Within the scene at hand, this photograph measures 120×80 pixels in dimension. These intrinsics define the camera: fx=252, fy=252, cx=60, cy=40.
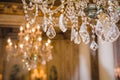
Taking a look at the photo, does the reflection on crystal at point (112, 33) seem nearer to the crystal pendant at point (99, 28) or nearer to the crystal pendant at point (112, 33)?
the crystal pendant at point (112, 33)

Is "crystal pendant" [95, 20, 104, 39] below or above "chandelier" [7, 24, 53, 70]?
above

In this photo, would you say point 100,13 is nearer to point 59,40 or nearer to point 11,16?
point 11,16

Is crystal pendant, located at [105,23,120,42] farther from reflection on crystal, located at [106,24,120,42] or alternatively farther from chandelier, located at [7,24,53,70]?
chandelier, located at [7,24,53,70]

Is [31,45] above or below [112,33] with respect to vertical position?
below

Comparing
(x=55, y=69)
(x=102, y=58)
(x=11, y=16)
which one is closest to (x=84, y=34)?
(x=102, y=58)

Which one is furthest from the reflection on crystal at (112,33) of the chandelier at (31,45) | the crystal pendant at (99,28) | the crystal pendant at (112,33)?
the chandelier at (31,45)

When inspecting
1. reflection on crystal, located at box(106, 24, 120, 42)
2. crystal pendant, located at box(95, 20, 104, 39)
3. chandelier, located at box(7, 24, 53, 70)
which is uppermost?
crystal pendant, located at box(95, 20, 104, 39)

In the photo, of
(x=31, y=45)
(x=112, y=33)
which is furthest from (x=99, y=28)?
(x=31, y=45)

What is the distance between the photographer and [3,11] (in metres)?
7.25

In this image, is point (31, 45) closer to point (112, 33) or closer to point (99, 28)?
point (99, 28)

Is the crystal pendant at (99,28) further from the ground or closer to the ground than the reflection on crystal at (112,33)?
further from the ground

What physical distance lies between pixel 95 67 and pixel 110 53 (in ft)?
6.54

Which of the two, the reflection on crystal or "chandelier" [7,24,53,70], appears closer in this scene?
the reflection on crystal

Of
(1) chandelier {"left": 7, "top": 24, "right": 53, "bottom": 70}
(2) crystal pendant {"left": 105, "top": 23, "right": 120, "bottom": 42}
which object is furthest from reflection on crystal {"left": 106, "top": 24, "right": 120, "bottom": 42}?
(1) chandelier {"left": 7, "top": 24, "right": 53, "bottom": 70}
